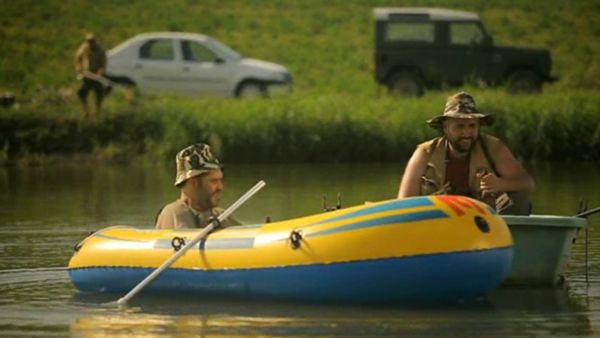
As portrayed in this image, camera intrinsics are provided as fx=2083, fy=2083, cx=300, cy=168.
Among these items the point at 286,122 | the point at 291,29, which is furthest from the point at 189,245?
the point at 291,29

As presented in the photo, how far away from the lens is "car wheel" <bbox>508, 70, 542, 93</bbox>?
36.5 m

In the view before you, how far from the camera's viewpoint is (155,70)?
36.9 meters

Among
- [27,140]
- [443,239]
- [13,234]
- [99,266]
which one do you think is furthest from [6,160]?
[443,239]

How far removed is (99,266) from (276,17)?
3622cm

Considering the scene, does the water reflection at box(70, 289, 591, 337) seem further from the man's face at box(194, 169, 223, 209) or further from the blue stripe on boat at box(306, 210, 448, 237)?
the man's face at box(194, 169, 223, 209)

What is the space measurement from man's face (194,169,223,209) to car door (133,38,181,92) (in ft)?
Result: 73.0

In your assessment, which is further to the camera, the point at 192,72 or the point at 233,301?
the point at 192,72

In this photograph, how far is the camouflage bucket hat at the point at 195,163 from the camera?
562 inches

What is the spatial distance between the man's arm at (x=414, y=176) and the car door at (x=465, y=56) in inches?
887

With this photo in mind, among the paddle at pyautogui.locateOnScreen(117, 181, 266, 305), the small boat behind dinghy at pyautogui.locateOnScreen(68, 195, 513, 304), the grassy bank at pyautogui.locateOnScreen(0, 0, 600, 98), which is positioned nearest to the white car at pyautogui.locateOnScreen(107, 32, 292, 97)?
the grassy bank at pyautogui.locateOnScreen(0, 0, 600, 98)

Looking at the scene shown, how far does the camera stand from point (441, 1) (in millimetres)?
48719

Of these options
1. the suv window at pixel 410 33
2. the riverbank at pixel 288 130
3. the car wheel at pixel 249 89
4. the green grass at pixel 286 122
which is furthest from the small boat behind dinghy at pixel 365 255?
the suv window at pixel 410 33

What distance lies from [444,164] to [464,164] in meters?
0.14

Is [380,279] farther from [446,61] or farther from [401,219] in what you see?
[446,61]
